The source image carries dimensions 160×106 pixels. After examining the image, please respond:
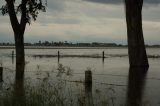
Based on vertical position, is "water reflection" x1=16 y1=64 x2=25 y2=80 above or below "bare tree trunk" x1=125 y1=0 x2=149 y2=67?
below

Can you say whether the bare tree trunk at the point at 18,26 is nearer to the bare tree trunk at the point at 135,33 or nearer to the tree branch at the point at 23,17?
the tree branch at the point at 23,17

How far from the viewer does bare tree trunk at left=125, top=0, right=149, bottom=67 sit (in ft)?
111

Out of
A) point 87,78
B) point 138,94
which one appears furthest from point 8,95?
point 87,78

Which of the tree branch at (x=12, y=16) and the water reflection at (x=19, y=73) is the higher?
the tree branch at (x=12, y=16)

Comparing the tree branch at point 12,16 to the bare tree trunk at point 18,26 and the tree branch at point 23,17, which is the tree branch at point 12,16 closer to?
the bare tree trunk at point 18,26

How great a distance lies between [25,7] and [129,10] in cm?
906

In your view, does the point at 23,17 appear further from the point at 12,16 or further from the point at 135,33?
the point at 135,33

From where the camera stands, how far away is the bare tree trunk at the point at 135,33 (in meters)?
34.0

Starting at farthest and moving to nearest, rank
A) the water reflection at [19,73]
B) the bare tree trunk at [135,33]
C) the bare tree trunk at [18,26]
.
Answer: the bare tree trunk at [18,26] → the bare tree trunk at [135,33] → the water reflection at [19,73]


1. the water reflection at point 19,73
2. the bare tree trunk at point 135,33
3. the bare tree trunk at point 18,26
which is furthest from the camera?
the bare tree trunk at point 18,26

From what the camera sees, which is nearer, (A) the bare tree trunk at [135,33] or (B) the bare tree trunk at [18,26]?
(A) the bare tree trunk at [135,33]

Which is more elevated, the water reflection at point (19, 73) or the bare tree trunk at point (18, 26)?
the bare tree trunk at point (18, 26)

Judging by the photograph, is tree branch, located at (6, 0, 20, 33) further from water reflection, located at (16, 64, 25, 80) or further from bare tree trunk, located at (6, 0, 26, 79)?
water reflection, located at (16, 64, 25, 80)

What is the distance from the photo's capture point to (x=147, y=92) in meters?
18.3
